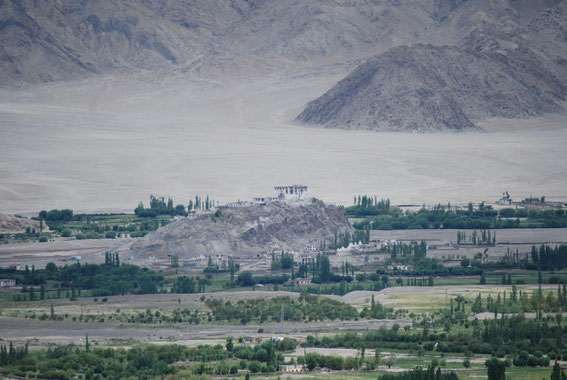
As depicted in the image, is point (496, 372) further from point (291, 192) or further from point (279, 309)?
point (291, 192)

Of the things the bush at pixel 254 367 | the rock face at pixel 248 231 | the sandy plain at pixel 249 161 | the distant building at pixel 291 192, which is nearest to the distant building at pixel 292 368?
the bush at pixel 254 367

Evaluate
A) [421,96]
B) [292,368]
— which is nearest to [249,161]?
[421,96]

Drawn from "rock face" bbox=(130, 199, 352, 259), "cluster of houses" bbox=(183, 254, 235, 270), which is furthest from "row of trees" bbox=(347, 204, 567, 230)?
"cluster of houses" bbox=(183, 254, 235, 270)

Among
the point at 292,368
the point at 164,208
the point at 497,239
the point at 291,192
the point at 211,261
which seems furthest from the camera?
the point at 164,208

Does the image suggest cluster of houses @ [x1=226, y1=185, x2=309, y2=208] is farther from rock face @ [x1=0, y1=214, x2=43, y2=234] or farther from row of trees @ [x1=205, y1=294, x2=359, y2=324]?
row of trees @ [x1=205, y1=294, x2=359, y2=324]

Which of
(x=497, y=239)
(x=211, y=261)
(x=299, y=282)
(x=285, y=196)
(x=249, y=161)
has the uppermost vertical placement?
(x=249, y=161)

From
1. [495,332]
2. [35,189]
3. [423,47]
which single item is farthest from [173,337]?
[423,47]

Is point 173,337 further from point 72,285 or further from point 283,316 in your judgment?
point 72,285
